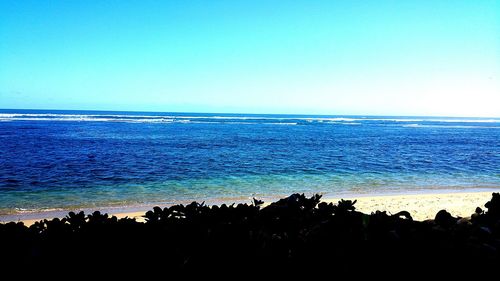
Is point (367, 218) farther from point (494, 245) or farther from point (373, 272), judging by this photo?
point (494, 245)

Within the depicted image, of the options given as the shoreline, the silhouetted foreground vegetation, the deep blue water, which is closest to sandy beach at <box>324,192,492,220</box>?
the shoreline

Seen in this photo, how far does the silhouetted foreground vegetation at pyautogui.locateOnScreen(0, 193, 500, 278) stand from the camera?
194 centimetres

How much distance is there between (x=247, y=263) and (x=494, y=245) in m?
1.48

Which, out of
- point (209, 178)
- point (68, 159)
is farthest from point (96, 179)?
point (68, 159)

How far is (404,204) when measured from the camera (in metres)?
11.5

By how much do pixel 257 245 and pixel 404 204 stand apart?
10.9m

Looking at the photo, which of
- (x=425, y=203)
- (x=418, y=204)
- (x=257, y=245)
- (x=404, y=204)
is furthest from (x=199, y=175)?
(x=257, y=245)

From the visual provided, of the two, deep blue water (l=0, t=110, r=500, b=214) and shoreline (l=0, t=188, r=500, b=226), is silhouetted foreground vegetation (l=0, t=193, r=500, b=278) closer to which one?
shoreline (l=0, t=188, r=500, b=226)

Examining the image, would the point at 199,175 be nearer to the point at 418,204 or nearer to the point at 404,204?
the point at 404,204

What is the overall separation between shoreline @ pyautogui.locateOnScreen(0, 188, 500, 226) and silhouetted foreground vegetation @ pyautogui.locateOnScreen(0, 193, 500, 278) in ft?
24.9

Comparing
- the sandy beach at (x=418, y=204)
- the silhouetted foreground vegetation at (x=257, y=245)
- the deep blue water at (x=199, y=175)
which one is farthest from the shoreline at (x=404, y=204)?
the silhouetted foreground vegetation at (x=257, y=245)

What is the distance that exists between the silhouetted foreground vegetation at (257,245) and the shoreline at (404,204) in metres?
7.59

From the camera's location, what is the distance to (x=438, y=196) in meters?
13.0

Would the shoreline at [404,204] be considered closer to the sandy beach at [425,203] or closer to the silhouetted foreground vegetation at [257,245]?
the sandy beach at [425,203]
